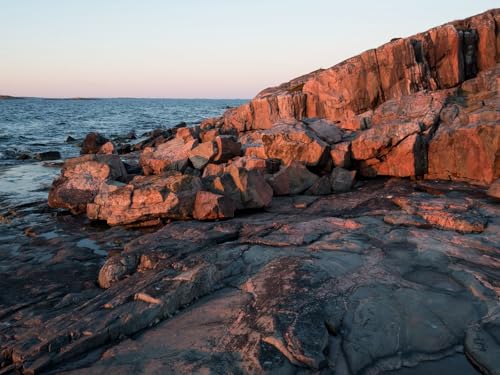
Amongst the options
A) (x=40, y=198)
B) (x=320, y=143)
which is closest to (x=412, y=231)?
(x=320, y=143)

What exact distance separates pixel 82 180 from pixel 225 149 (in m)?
5.53

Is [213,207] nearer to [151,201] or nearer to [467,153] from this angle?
[151,201]

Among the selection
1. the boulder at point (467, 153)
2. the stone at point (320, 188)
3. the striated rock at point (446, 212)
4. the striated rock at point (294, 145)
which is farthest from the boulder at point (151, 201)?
the boulder at point (467, 153)

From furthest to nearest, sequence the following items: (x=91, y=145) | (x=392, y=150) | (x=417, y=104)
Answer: (x=91, y=145), (x=417, y=104), (x=392, y=150)

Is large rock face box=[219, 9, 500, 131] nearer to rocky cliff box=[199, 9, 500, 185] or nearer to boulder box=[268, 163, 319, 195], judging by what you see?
rocky cliff box=[199, 9, 500, 185]

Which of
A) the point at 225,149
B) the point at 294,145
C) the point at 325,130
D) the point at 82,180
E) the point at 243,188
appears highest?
the point at 325,130

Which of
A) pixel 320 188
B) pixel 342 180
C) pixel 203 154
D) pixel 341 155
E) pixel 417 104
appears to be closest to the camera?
pixel 320 188

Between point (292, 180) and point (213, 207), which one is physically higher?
point (292, 180)

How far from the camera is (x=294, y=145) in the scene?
50.6 ft

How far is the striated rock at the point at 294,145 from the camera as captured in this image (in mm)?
15211

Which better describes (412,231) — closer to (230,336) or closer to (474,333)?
(474,333)

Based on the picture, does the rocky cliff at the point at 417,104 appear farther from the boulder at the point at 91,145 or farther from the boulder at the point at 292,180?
the boulder at the point at 91,145

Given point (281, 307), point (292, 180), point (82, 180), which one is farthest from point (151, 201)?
point (281, 307)

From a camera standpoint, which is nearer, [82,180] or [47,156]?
[82,180]
